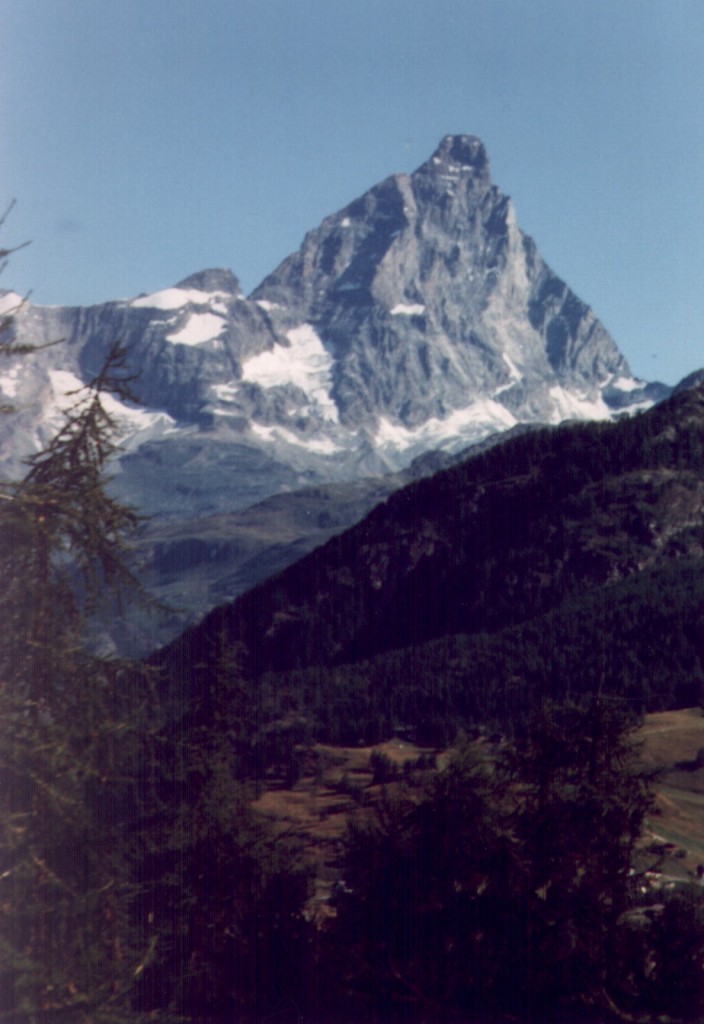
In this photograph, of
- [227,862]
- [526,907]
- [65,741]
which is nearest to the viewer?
[65,741]

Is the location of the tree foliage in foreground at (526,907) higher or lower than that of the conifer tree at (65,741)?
lower

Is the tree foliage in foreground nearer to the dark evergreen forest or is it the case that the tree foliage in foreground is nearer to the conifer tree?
the dark evergreen forest

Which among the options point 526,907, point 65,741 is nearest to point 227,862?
point 526,907

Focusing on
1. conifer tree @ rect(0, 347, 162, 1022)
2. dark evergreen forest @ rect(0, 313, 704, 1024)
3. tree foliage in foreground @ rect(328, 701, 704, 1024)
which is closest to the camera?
conifer tree @ rect(0, 347, 162, 1022)

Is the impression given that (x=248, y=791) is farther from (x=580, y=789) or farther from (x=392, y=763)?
(x=392, y=763)

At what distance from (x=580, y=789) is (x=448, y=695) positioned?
164110 millimetres

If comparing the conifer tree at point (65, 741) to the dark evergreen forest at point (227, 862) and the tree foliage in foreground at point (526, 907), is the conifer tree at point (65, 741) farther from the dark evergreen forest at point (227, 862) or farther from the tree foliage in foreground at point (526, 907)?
the tree foliage in foreground at point (526, 907)

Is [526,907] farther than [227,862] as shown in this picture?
No

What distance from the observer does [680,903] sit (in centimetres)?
3697

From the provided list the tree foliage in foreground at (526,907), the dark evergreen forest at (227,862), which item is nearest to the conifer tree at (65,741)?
the dark evergreen forest at (227,862)

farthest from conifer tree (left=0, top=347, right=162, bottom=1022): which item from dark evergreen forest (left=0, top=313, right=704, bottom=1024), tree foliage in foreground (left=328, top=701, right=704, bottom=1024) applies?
tree foliage in foreground (left=328, top=701, right=704, bottom=1024)

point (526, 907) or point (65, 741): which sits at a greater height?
point (65, 741)

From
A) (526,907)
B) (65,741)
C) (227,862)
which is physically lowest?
(526,907)

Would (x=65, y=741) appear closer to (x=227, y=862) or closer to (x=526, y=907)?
(x=227, y=862)
